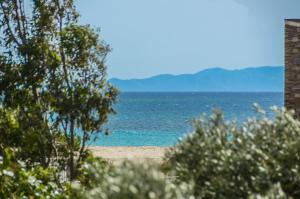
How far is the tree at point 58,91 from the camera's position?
15.9 meters

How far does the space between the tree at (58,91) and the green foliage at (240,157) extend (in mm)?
8070

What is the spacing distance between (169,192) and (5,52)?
A: 11992 mm

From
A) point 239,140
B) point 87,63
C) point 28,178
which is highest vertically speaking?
point 87,63

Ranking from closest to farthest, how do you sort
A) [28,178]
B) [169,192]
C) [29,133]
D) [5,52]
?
[169,192] < [28,178] < [29,133] < [5,52]

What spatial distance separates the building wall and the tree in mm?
4752

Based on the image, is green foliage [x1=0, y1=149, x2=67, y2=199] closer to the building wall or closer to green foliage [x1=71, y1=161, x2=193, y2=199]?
green foliage [x1=71, y1=161, x2=193, y2=199]

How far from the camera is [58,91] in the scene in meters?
16.6

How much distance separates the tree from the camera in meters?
15.9

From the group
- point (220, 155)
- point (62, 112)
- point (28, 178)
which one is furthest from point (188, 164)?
point (62, 112)

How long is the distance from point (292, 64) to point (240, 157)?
439 inches

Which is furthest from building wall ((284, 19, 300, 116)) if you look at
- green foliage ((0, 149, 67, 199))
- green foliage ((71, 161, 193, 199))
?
green foliage ((71, 161, 193, 199))

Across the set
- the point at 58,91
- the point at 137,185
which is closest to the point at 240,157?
the point at 137,185

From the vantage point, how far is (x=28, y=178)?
9.91 metres

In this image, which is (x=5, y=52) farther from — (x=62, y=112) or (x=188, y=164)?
(x=188, y=164)
